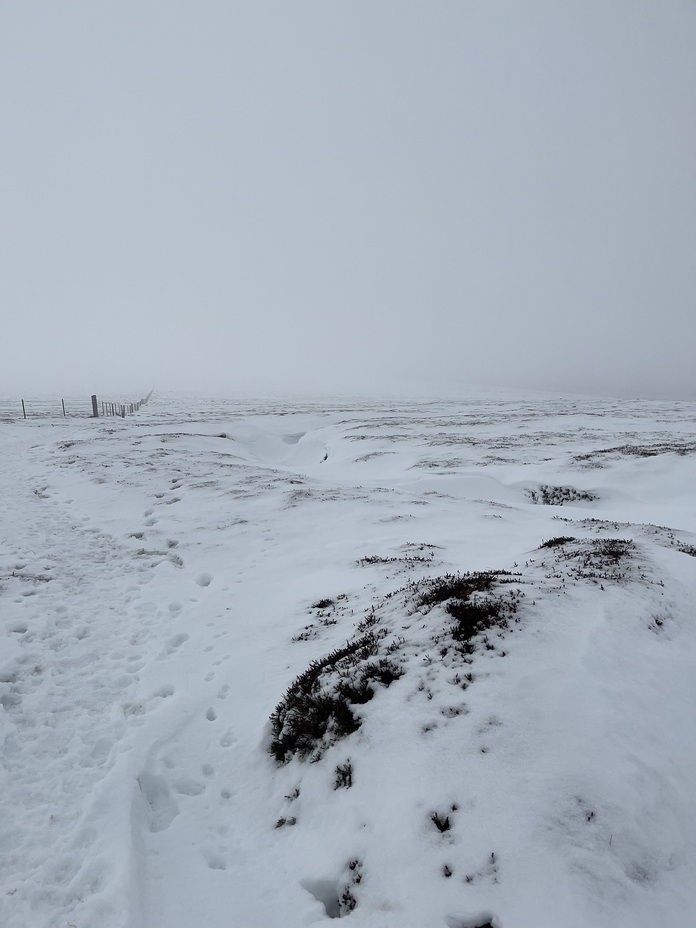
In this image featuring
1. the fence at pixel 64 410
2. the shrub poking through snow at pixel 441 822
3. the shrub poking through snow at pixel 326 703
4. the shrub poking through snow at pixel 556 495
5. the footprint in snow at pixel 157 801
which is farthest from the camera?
the fence at pixel 64 410

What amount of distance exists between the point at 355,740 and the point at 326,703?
2.14 ft

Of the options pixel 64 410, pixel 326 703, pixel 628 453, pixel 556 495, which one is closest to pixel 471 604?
pixel 326 703

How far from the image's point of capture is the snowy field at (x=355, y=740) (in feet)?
12.1

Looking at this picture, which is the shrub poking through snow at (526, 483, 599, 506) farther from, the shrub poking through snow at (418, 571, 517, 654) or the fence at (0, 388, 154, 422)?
the fence at (0, 388, 154, 422)

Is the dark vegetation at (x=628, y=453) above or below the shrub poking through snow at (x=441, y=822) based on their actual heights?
above

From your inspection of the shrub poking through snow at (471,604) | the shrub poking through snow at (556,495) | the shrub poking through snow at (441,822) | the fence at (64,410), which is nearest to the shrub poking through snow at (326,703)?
the shrub poking through snow at (471,604)

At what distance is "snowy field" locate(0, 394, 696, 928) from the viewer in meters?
3.69

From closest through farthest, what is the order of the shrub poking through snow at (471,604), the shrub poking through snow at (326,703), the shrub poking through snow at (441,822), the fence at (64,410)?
the shrub poking through snow at (441,822) → the shrub poking through snow at (326,703) → the shrub poking through snow at (471,604) → the fence at (64,410)

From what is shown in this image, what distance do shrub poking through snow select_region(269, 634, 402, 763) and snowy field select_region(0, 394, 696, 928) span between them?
0.03 m

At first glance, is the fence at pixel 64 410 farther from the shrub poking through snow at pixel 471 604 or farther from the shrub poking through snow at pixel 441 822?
the shrub poking through snow at pixel 441 822

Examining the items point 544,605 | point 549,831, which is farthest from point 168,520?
point 549,831

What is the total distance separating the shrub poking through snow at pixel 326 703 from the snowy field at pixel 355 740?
0.10ft

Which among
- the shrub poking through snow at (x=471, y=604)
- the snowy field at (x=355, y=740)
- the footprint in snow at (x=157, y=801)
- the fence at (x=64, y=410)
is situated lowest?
the footprint in snow at (x=157, y=801)

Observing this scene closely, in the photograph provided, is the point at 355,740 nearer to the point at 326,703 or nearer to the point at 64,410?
the point at 326,703
